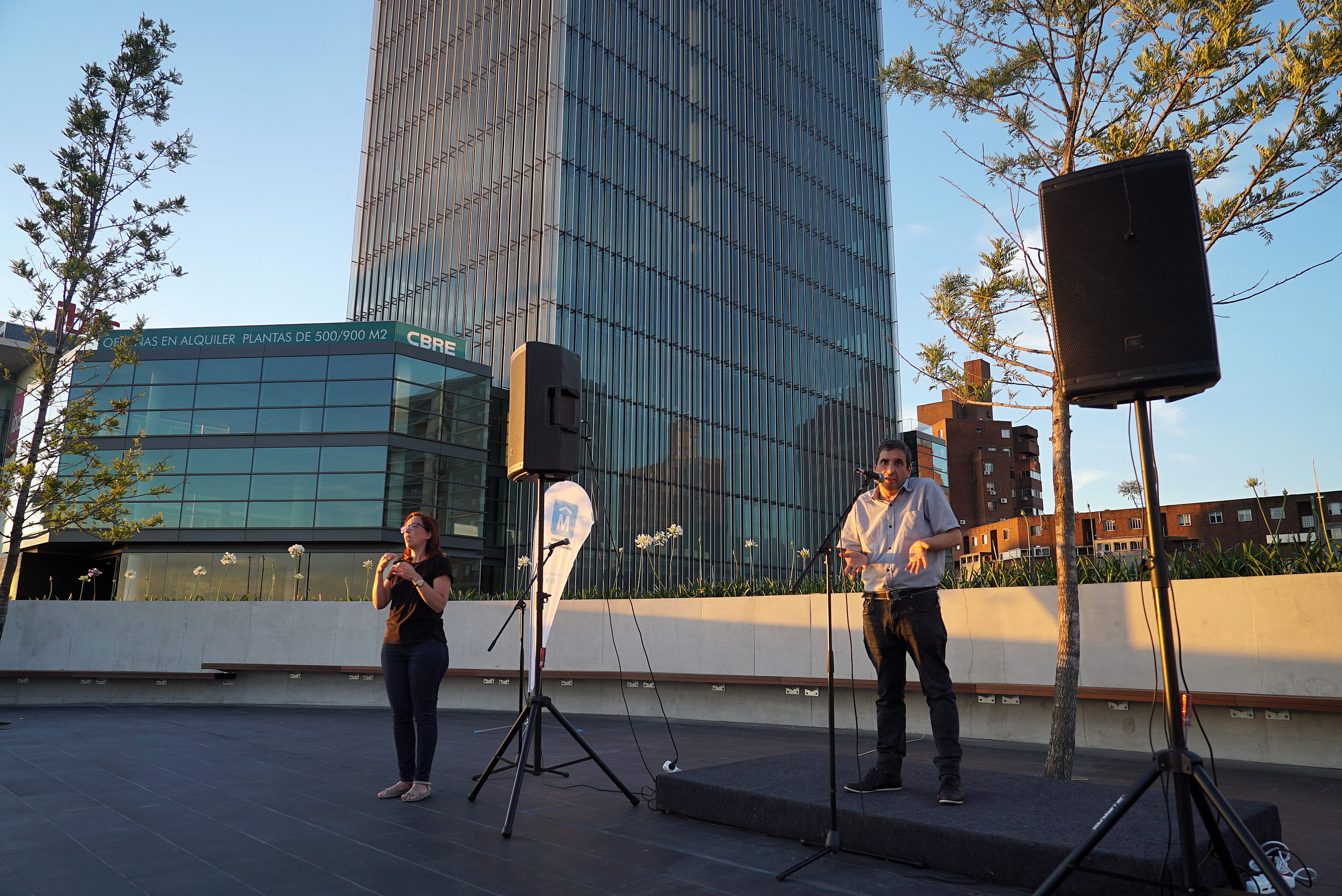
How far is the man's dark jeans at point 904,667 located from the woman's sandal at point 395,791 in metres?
2.77

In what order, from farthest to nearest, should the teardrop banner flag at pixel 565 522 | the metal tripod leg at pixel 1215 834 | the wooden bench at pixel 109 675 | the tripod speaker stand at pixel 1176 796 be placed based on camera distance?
the wooden bench at pixel 109 675
the teardrop banner flag at pixel 565 522
the metal tripod leg at pixel 1215 834
the tripod speaker stand at pixel 1176 796

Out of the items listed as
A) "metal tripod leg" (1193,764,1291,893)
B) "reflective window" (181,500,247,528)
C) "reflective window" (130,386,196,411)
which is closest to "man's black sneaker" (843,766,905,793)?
"metal tripod leg" (1193,764,1291,893)

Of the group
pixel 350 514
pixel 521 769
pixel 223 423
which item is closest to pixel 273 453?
pixel 223 423

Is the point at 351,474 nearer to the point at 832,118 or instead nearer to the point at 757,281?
the point at 757,281

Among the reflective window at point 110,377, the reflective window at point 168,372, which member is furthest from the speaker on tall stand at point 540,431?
the reflective window at point 110,377

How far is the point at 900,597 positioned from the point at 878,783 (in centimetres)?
91

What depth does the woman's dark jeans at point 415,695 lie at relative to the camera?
15.0ft

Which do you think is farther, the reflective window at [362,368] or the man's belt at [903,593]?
the reflective window at [362,368]

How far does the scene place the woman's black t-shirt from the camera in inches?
182

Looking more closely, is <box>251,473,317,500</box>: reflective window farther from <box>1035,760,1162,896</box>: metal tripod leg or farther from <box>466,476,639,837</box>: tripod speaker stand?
<box>1035,760,1162,896</box>: metal tripod leg

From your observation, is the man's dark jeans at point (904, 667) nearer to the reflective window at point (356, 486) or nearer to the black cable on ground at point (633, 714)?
the black cable on ground at point (633, 714)

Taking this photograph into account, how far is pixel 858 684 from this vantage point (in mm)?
8641

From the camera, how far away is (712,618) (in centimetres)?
977

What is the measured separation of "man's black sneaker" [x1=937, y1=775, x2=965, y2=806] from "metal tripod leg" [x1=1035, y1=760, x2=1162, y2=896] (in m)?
0.96
